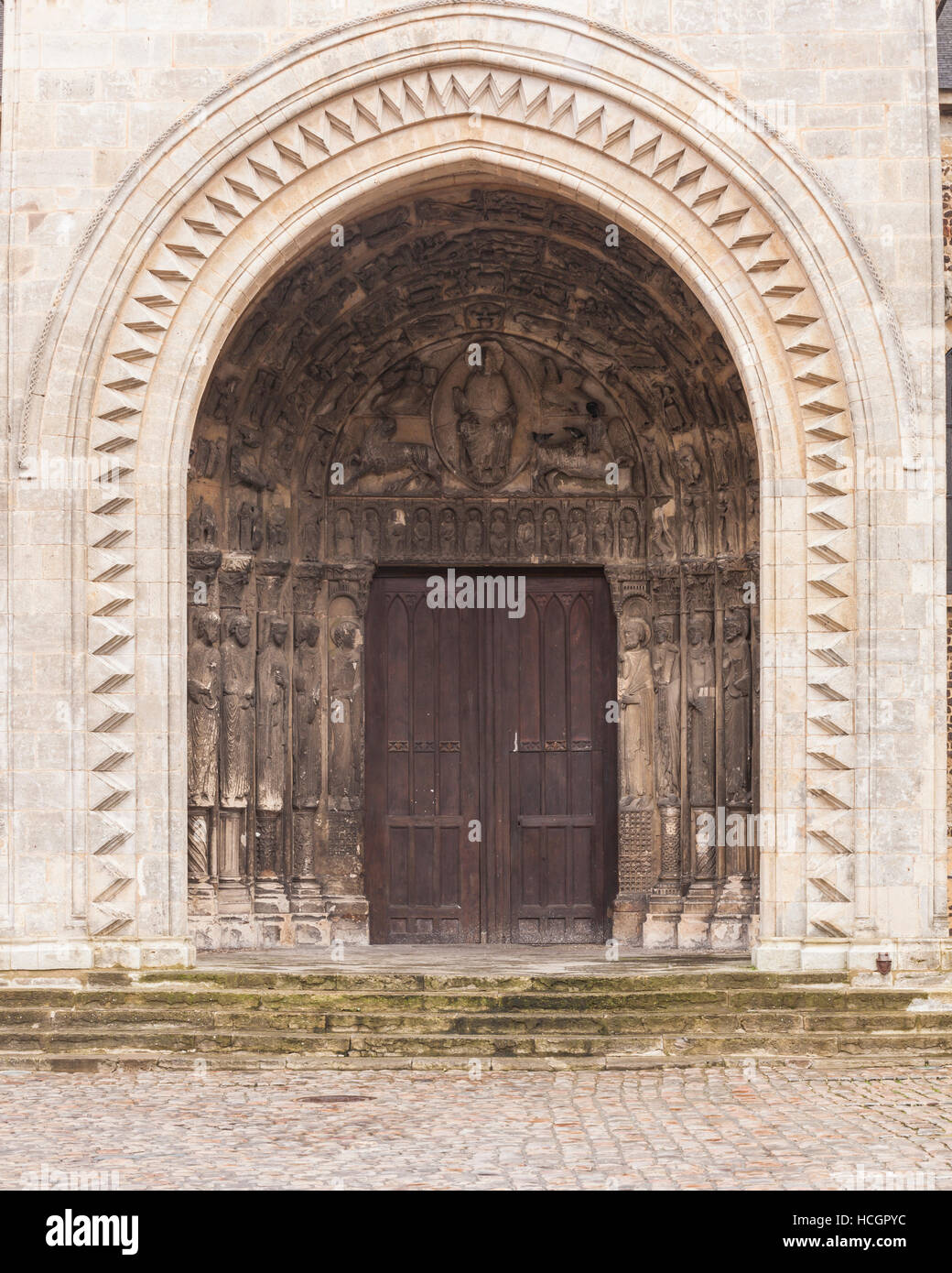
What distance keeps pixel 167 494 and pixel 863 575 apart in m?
4.15

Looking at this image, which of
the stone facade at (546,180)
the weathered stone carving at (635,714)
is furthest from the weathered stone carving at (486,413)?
the stone facade at (546,180)

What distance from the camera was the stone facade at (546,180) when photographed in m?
11.3

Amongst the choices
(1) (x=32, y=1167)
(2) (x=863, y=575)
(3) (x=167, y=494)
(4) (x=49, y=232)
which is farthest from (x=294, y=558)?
(1) (x=32, y=1167)

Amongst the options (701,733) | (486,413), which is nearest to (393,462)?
(486,413)

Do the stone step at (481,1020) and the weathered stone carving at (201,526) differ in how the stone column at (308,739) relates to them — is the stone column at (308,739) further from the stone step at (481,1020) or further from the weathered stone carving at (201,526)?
the stone step at (481,1020)

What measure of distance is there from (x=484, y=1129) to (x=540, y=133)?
6.05 metres

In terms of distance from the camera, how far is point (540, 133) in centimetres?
1165

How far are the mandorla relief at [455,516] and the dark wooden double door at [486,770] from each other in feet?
0.85

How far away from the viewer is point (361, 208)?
39.0ft

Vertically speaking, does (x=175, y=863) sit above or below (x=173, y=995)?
above

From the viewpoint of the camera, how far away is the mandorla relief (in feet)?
43.0

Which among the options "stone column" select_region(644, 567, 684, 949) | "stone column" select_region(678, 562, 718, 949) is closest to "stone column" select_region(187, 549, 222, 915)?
"stone column" select_region(644, 567, 684, 949)

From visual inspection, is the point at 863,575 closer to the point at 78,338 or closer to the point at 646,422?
the point at 646,422

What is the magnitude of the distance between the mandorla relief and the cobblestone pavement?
325 centimetres
